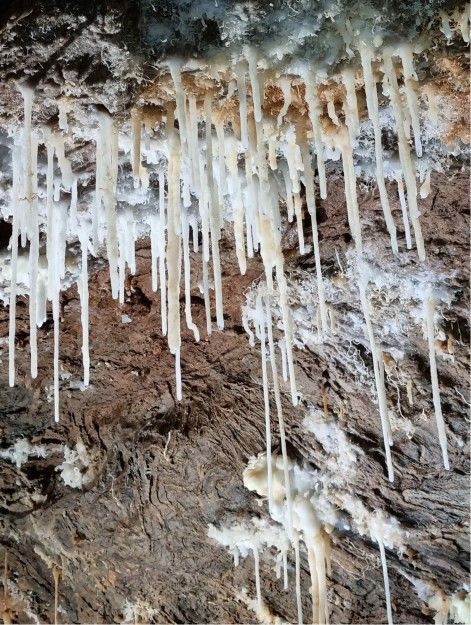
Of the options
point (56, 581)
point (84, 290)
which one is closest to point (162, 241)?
point (84, 290)

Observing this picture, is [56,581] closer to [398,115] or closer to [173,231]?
[173,231]

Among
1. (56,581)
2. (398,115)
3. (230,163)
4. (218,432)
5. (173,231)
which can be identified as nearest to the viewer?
(398,115)

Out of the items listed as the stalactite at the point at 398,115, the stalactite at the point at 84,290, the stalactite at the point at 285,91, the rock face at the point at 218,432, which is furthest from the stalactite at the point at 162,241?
the stalactite at the point at 398,115

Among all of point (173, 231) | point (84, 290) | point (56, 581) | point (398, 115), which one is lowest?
point (56, 581)

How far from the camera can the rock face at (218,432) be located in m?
3.39

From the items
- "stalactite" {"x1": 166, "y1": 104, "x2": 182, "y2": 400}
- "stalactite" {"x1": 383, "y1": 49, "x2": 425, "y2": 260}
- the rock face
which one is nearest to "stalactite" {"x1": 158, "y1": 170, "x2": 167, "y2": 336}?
the rock face

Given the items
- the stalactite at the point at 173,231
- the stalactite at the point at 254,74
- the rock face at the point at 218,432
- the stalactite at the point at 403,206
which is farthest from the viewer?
the rock face at the point at 218,432

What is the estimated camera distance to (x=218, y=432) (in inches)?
179

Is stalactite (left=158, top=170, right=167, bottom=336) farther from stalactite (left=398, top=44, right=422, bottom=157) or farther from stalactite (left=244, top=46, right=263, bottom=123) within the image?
stalactite (left=398, top=44, right=422, bottom=157)

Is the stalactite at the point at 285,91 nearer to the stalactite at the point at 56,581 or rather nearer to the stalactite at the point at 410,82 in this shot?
the stalactite at the point at 410,82

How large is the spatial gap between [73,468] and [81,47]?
359 cm

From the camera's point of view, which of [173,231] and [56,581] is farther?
[56,581]

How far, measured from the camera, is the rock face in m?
3.39

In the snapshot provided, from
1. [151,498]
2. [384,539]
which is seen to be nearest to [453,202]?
[384,539]
